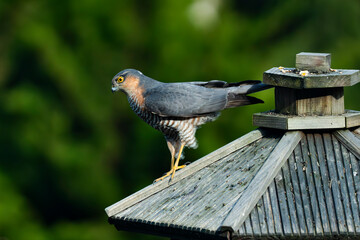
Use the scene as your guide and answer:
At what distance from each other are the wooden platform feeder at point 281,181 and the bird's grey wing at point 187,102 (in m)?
0.57

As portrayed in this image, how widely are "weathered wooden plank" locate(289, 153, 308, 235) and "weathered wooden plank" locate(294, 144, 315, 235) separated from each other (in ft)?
0.04

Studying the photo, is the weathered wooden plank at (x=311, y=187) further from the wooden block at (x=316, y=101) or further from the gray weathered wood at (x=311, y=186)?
the wooden block at (x=316, y=101)

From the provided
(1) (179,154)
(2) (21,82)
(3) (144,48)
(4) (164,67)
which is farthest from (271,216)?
(2) (21,82)

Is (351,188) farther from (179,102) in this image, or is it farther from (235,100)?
(179,102)

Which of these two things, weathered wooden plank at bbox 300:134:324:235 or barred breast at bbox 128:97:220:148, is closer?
weathered wooden plank at bbox 300:134:324:235

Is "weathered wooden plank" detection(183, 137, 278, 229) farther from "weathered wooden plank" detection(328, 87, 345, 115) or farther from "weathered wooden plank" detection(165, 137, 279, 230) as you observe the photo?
"weathered wooden plank" detection(328, 87, 345, 115)

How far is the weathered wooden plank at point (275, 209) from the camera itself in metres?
3.21

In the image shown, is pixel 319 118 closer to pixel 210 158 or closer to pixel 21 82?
pixel 210 158

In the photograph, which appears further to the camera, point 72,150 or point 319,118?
point 72,150

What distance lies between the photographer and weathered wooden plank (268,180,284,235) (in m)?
3.21

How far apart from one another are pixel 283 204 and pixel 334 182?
27cm

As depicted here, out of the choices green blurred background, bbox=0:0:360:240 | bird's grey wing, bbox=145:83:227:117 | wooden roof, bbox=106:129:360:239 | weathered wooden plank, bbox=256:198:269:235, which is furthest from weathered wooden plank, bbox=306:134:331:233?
green blurred background, bbox=0:0:360:240

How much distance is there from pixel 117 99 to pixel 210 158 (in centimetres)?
621

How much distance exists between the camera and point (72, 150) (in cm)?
966
